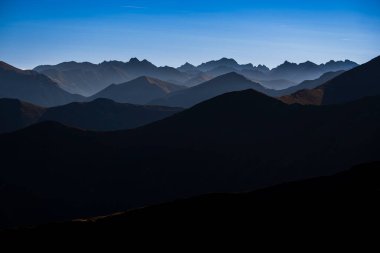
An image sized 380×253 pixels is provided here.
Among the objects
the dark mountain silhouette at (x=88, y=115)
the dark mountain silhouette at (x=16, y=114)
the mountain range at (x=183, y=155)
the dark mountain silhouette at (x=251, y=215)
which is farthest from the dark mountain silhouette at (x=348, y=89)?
the dark mountain silhouette at (x=16, y=114)

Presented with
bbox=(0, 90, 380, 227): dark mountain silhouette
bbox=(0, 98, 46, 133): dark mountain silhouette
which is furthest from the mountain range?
Answer: bbox=(0, 98, 46, 133): dark mountain silhouette

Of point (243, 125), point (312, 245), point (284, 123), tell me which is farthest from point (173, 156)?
point (312, 245)

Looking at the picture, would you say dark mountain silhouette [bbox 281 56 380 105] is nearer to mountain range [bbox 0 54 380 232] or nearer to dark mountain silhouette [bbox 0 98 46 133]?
mountain range [bbox 0 54 380 232]

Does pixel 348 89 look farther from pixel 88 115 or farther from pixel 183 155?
pixel 88 115

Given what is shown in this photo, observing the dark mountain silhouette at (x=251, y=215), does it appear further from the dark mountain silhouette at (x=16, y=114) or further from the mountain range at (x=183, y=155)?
the dark mountain silhouette at (x=16, y=114)

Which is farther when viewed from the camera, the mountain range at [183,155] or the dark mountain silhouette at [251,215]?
the mountain range at [183,155]

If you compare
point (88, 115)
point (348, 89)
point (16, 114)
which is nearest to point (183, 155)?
point (348, 89)
